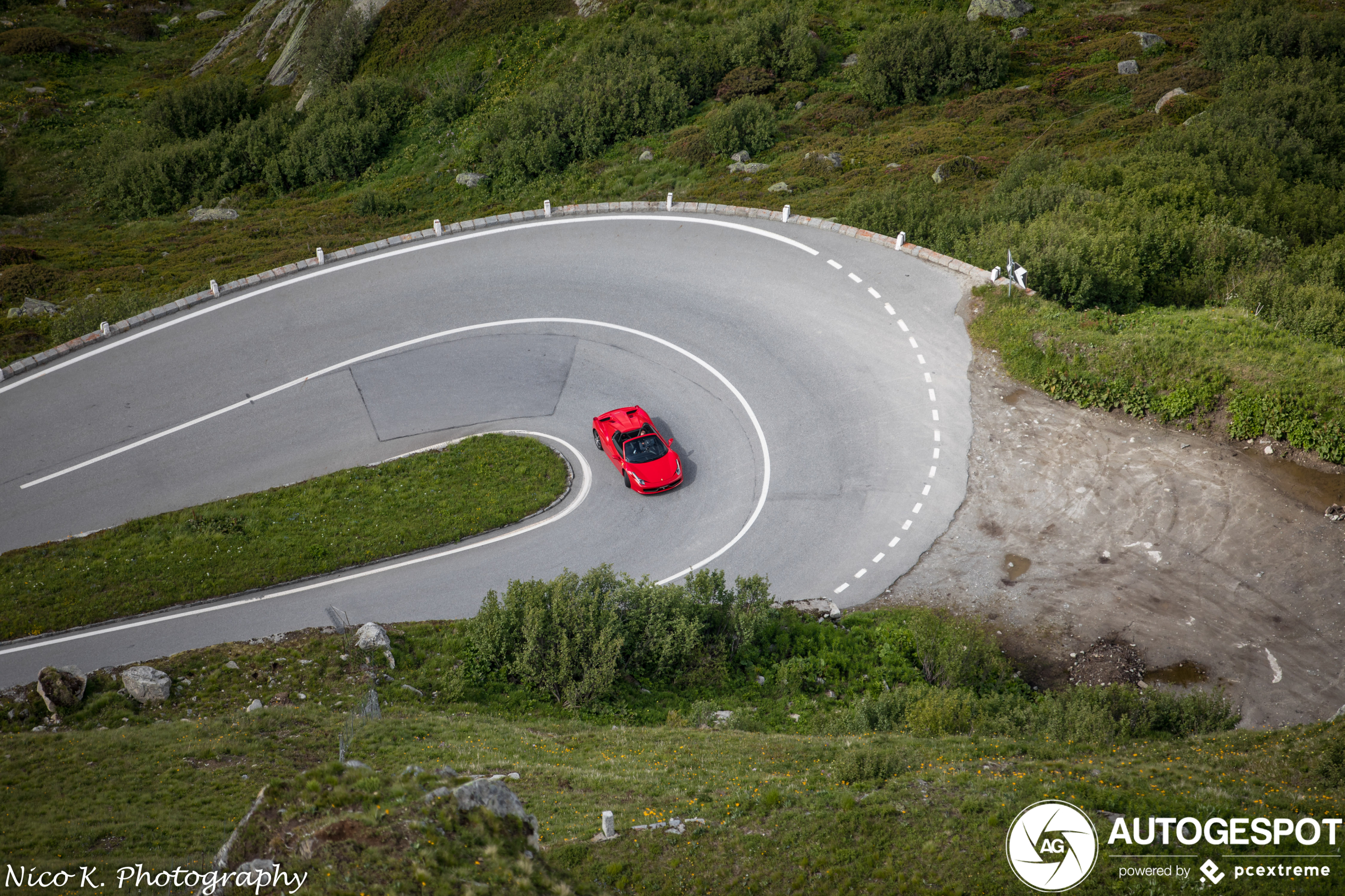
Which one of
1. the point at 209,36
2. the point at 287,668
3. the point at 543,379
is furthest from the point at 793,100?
the point at 209,36

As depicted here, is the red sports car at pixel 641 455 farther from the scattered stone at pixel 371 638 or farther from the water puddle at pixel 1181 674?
the water puddle at pixel 1181 674

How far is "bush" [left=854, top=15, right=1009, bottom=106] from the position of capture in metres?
41.9

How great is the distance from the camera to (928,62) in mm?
41844

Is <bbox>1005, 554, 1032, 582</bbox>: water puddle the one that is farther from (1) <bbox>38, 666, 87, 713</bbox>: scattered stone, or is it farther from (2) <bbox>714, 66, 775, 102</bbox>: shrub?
(2) <bbox>714, 66, 775, 102</bbox>: shrub

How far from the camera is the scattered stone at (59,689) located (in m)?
18.2

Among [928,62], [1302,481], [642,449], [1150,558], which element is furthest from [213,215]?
[1302,481]

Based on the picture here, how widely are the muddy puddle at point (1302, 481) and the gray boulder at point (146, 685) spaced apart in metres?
27.4

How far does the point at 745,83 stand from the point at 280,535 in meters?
31.6

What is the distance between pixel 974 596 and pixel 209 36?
74001mm

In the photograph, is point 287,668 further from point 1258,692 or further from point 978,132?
point 978,132

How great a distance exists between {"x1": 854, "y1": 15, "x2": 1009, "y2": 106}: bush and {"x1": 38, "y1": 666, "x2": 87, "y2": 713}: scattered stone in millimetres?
39624

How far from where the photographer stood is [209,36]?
68.6 metres

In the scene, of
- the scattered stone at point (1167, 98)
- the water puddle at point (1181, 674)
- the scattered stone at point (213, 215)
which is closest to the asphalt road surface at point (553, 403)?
the water puddle at point (1181, 674)

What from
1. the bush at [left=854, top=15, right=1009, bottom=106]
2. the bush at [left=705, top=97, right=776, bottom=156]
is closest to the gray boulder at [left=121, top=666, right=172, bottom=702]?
the bush at [left=705, top=97, right=776, bottom=156]
